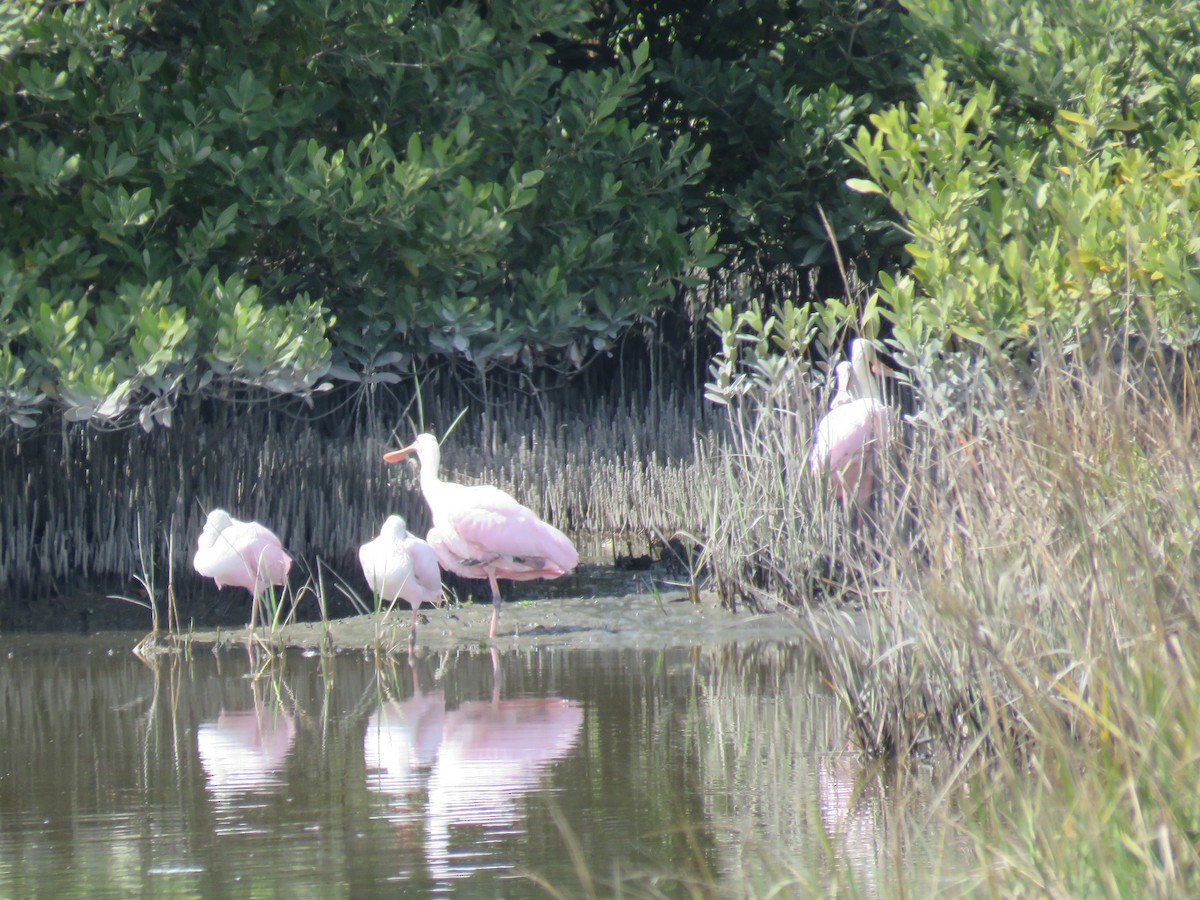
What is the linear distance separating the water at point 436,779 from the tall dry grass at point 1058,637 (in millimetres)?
316

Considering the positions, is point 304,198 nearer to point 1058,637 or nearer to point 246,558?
point 246,558

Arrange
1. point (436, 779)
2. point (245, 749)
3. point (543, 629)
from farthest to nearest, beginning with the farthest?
point (543, 629) → point (245, 749) → point (436, 779)

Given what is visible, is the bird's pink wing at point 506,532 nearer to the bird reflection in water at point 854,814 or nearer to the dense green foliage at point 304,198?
the dense green foliage at point 304,198

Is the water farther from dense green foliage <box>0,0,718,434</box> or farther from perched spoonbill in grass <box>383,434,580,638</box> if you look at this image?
dense green foliage <box>0,0,718,434</box>

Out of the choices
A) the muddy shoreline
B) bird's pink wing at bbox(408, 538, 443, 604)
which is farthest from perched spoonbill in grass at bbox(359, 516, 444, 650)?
the muddy shoreline

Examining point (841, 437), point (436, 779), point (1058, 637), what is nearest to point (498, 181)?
point (841, 437)

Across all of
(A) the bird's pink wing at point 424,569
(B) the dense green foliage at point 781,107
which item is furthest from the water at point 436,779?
(B) the dense green foliage at point 781,107

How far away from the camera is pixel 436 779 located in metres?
4.98

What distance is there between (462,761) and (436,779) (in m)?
0.25

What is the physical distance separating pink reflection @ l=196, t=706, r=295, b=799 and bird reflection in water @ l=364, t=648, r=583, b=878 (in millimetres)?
299

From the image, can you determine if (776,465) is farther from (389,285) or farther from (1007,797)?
(1007,797)

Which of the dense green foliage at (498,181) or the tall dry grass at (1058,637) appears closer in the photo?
the tall dry grass at (1058,637)

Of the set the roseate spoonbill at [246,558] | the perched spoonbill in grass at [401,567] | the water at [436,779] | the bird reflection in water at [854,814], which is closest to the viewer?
the bird reflection in water at [854,814]

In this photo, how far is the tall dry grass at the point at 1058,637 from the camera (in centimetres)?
288
